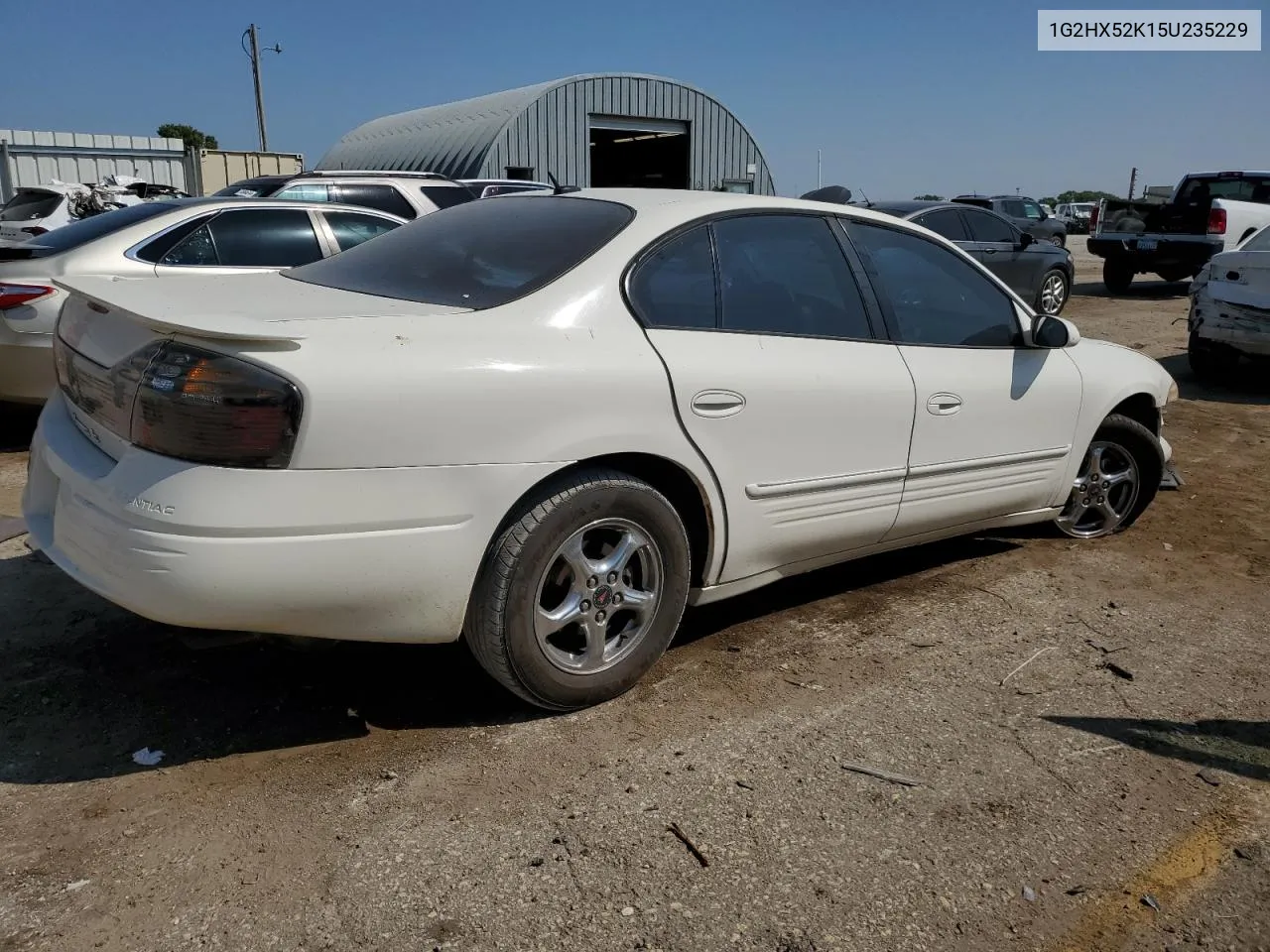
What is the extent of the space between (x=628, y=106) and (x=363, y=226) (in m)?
21.6

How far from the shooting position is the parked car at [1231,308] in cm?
883

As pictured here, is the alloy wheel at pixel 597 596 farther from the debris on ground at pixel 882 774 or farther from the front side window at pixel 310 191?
the front side window at pixel 310 191

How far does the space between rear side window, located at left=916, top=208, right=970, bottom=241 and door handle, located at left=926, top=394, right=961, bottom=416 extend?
9.22m

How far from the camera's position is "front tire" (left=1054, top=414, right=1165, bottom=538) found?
4949 millimetres

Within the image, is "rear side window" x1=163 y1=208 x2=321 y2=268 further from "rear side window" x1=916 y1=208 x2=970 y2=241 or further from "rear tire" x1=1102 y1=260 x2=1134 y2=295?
"rear tire" x1=1102 y1=260 x2=1134 y2=295

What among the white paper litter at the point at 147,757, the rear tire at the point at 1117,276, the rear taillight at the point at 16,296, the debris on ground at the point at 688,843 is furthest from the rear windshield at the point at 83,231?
the rear tire at the point at 1117,276

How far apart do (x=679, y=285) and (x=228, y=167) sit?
27739mm

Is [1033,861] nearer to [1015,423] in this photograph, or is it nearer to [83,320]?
[1015,423]

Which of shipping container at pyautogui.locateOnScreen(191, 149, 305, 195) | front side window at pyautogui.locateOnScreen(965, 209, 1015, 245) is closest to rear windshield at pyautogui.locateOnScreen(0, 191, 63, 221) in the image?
shipping container at pyautogui.locateOnScreen(191, 149, 305, 195)

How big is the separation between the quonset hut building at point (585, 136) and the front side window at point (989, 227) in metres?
14.4

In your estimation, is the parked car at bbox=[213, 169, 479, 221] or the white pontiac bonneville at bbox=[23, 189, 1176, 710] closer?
the white pontiac bonneville at bbox=[23, 189, 1176, 710]

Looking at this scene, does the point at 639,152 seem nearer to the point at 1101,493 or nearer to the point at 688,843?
the point at 1101,493

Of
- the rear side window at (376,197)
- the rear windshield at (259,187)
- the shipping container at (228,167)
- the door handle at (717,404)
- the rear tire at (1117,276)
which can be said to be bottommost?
the rear tire at (1117,276)

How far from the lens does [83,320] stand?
10.2ft
